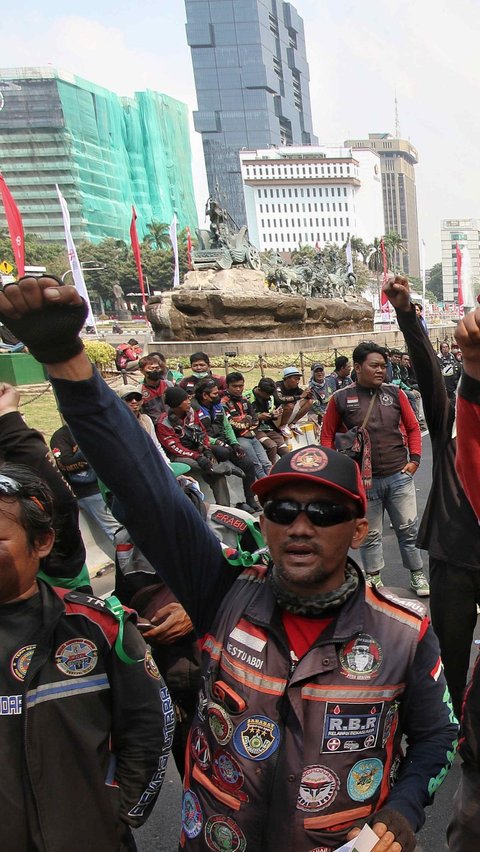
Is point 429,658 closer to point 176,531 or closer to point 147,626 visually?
point 176,531

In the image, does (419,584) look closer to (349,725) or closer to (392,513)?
(392,513)

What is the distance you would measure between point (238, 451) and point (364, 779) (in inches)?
223

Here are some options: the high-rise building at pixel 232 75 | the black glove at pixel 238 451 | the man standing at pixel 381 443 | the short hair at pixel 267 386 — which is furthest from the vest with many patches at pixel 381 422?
the high-rise building at pixel 232 75

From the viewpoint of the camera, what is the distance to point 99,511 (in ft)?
17.2

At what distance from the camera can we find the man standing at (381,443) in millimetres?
4406

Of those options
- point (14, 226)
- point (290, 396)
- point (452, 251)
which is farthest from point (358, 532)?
point (452, 251)

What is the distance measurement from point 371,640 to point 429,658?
17 cm

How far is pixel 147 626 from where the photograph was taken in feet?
6.81

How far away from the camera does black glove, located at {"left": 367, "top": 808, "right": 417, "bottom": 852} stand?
51.8 inches

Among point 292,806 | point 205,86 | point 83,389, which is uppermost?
point 205,86

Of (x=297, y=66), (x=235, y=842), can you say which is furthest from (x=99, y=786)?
(x=297, y=66)

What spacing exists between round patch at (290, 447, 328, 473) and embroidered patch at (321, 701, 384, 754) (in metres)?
0.52

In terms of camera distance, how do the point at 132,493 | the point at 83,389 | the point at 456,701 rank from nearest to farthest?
the point at 83,389 < the point at 132,493 < the point at 456,701

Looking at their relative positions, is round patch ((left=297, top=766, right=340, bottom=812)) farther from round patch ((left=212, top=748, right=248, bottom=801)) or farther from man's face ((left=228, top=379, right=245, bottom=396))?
man's face ((left=228, top=379, right=245, bottom=396))
